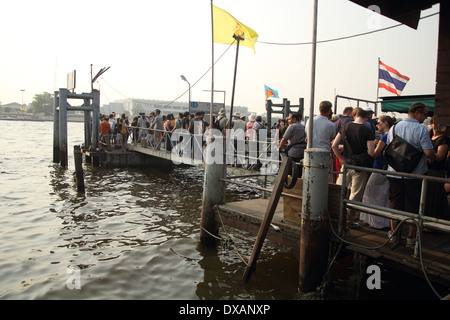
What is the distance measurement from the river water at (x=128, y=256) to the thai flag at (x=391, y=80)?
6953 millimetres

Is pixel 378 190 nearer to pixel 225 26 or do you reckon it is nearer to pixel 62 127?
pixel 225 26

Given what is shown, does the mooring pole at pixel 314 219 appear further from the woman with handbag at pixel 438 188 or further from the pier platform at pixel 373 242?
the woman with handbag at pixel 438 188

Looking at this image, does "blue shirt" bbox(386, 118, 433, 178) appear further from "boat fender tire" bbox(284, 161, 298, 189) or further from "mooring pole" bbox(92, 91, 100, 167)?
"mooring pole" bbox(92, 91, 100, 167)

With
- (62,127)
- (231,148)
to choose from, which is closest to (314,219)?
(231,148)

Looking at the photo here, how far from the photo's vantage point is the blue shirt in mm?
4668

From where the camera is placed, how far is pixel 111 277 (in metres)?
6.35

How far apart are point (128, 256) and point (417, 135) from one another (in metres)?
5.73

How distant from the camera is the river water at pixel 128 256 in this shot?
19.2 ft

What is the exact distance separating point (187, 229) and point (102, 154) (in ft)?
40.6

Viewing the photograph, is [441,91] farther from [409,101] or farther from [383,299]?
[409,101]

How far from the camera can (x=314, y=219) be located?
494 cm

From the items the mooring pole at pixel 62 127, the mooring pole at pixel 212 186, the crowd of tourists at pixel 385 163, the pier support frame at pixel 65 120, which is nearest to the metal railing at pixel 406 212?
the crowd of tourists at pixel 385 163

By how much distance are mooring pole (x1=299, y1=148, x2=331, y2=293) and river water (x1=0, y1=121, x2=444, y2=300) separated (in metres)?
0.50
